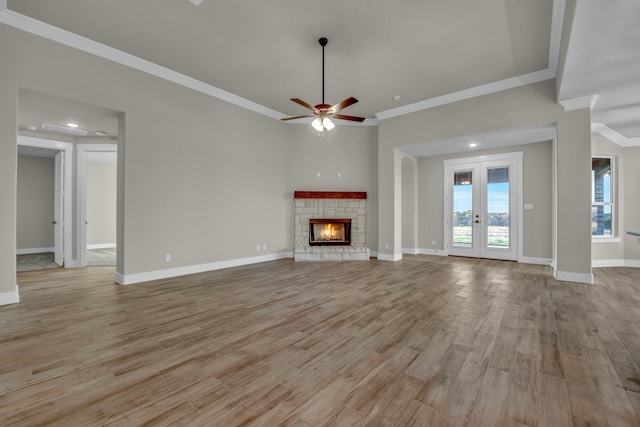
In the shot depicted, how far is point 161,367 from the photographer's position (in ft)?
6.53

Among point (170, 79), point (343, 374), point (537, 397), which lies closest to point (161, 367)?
point (343, 374)

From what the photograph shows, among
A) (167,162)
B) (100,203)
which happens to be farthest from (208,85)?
(100,203)

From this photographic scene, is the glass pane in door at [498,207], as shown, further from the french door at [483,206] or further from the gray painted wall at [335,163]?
the gray painted wall at [335,163]

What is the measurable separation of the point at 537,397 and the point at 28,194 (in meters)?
11.2

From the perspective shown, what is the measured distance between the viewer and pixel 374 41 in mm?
3857

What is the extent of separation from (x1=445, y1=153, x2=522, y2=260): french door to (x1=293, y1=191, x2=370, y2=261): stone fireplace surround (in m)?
2.42

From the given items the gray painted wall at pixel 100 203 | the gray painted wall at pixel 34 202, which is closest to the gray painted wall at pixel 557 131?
the gray painted wall at pixel 100 203

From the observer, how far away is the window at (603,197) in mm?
6043

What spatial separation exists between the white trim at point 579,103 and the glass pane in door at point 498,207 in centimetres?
233

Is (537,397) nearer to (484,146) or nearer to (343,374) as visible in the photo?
(343,374)

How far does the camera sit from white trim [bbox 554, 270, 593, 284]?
4.38 m

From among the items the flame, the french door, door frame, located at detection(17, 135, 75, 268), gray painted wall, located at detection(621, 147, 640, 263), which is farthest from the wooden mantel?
gray painted wall, located at detection(621, 147, 640, 263)

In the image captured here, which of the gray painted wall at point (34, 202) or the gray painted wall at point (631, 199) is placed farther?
the gray painted wall at point (34, 202)

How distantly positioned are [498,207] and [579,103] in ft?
9.42
